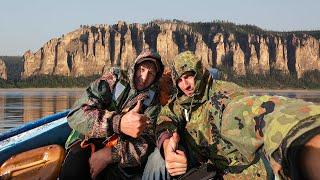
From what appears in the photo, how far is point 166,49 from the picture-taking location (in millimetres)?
192250

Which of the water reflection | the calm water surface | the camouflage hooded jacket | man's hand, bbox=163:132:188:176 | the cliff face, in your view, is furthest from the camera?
the cliff face

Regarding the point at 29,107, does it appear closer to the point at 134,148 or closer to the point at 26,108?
the point at 26,108

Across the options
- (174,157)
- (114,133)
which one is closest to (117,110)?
(114,133)

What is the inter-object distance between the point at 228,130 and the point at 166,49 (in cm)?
19134

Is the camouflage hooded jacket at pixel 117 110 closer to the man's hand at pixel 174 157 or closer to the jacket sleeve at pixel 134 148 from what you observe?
the jacket sleeve at pixel 134 148

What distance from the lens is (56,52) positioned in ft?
631

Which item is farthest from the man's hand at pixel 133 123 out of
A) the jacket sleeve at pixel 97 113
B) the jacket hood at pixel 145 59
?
the jacket hood at pixel 145 59

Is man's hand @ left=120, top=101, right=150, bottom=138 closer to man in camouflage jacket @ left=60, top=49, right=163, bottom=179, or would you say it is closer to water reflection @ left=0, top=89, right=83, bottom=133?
man in camouflage jacket @ left=60, top=49, right=163, bottom=179

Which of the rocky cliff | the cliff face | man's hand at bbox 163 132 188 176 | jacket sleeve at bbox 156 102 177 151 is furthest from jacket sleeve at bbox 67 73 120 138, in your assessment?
the rocky cliff

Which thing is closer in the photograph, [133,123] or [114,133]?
[133,123]

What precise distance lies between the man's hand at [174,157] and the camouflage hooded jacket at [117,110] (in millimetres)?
486

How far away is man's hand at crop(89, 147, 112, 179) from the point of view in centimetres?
348

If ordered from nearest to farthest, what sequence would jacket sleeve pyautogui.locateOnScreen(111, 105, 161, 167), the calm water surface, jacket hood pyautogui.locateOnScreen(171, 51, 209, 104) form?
jacket hood pyautogui.locateOnScreen(171, 51, 209, 104) < jacket sleeve pyautogui.locateOnScreen(111, 105, 161, 167) < the calm water surface

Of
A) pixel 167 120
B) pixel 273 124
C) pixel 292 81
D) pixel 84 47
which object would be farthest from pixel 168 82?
pixel 84 47
